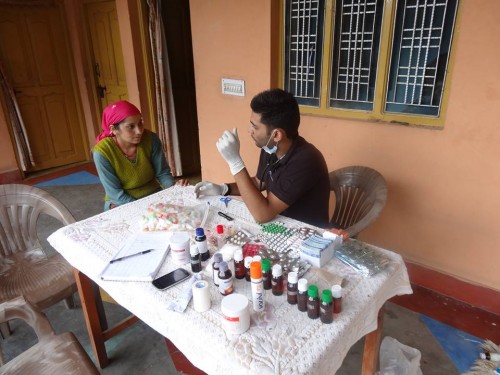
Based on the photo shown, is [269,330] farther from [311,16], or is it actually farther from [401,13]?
[311,16]

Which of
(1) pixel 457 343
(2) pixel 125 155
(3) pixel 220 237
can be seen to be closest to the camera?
(3) pixel 220 237

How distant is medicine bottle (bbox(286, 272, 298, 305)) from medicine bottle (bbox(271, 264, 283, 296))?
0.04 meters

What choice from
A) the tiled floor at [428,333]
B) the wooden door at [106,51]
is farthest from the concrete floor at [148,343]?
the wooden door at [106,51]

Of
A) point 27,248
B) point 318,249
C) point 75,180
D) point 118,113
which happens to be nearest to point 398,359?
point 318,249

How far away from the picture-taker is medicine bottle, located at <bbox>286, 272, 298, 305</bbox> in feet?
3.30

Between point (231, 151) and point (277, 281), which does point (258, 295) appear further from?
point (231, 151)

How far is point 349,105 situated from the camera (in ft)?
7.51

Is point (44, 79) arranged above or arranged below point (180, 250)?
above

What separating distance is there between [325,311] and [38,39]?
4959 millimetres

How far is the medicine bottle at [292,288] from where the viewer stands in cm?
101

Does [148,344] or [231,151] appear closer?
[231,151]

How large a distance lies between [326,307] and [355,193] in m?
1.15

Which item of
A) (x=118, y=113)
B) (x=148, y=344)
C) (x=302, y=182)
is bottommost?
(x=148, y=344)

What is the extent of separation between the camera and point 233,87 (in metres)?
2.83
